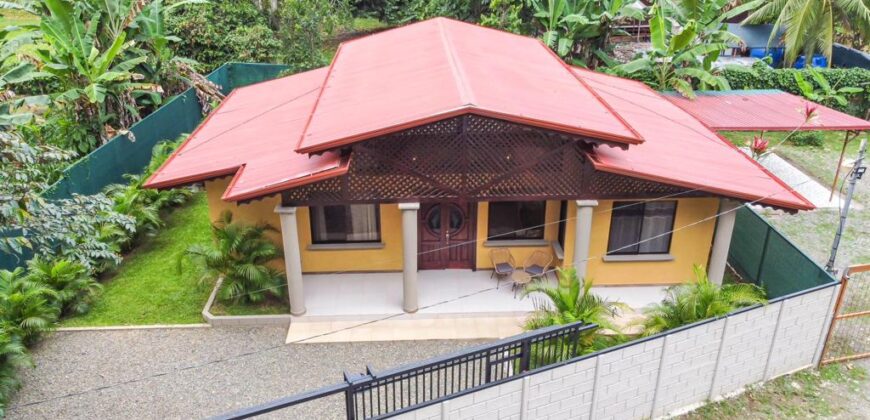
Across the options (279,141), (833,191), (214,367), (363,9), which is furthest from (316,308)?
(363,9)

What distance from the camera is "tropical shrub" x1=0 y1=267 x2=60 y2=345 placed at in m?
12.0

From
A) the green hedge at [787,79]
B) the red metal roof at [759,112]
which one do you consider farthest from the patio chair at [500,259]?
the green hedge at [787,79]

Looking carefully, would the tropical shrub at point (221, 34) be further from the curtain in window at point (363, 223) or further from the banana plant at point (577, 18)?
the curtain in window at point (363, 223)

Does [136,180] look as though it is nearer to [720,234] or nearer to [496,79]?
[496,79]

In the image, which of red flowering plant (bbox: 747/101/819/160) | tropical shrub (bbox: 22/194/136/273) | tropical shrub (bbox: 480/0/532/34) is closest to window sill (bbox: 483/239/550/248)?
red flowering plant (bbox: 747/101/819/160)

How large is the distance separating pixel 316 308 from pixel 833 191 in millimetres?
16007

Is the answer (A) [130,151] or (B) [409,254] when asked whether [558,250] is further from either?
(A) [130,151]

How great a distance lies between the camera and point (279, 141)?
47.2ft

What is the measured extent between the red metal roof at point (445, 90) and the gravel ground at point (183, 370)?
4156 millimetres

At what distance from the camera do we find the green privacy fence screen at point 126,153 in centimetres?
1548

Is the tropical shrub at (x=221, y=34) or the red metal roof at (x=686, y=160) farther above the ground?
the tropical shrub at (x=221, y=34)

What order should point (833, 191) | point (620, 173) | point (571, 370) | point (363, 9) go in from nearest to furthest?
point (571, 370)
point (620, 173)
point (833, 191)
point (363, 9)

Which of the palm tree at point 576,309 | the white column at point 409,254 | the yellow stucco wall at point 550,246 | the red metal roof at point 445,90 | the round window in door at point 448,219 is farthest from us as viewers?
the round window in door at point 448,219

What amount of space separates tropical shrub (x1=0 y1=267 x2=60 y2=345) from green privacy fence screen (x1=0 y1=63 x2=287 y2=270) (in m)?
0.47
